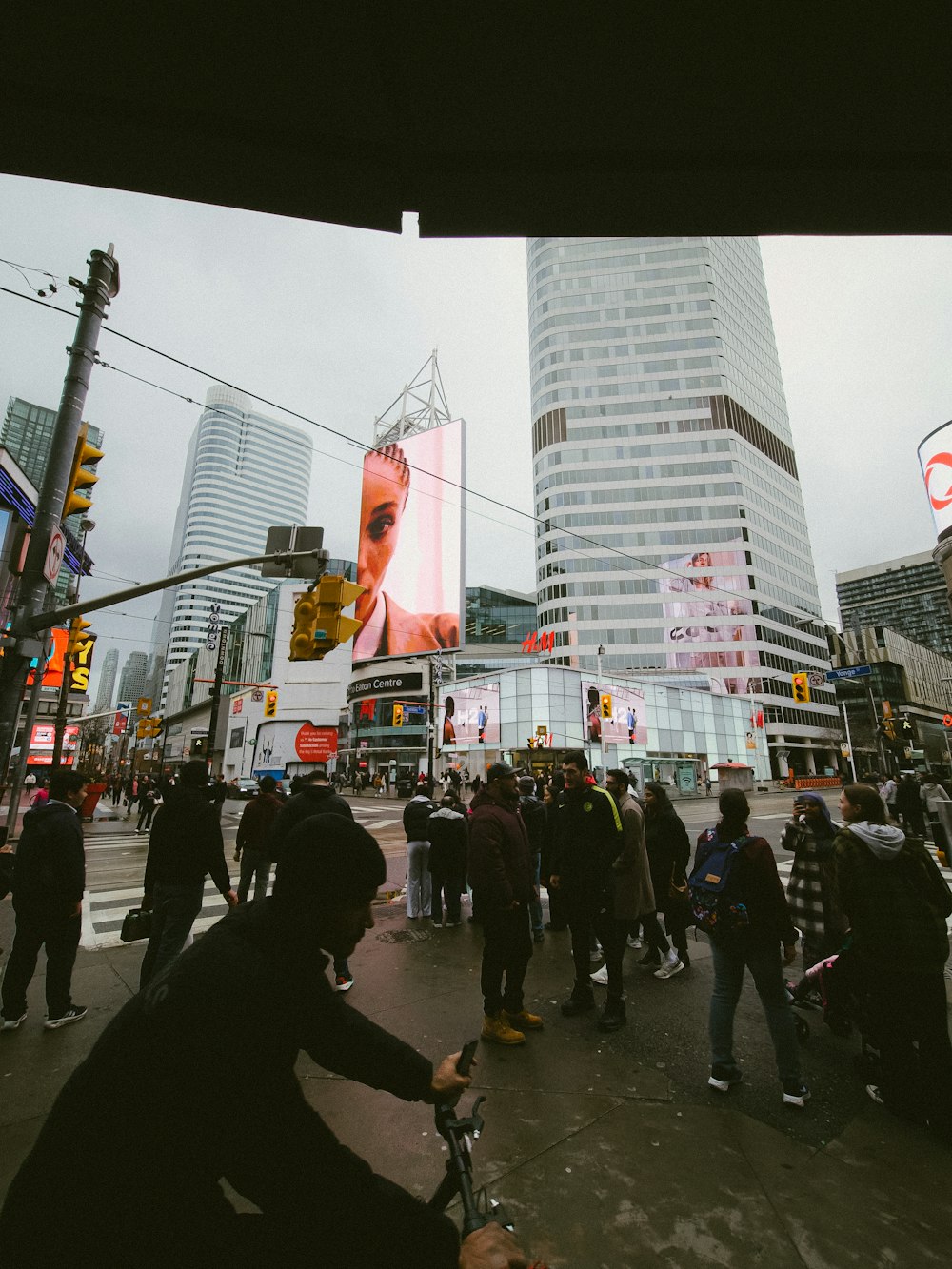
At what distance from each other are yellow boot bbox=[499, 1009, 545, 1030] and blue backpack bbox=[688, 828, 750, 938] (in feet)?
5.38

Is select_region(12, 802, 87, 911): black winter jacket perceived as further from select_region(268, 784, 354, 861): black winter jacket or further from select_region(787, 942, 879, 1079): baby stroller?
select_region(787, 942, 879, 1079): baby stroller

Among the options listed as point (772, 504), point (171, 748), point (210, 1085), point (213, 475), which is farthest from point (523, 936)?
point (213, 475)

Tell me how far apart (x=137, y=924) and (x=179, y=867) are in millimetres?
636

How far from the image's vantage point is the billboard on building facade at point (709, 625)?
66938 millimetres

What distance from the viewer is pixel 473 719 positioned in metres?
46.1

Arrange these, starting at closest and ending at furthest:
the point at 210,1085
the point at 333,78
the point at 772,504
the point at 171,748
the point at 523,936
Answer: the point at 210,1085 → the point at 333,78 → the point at 523,936 → the point at 772,504 → the point at 171,748

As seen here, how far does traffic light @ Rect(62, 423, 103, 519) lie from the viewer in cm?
693

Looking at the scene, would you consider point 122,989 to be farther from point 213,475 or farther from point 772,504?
point 213,475

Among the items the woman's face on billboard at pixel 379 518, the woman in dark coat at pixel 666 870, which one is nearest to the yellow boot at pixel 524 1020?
the woman in dark coat at pixel 666 870

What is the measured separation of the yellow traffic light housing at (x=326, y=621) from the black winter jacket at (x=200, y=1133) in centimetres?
780

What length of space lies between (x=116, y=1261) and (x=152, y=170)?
3.83 m

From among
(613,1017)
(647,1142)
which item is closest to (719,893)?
(647,1142)

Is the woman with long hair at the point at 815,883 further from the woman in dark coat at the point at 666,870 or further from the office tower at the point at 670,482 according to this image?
the office tower at the point at 670,482

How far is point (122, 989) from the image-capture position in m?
5.62
